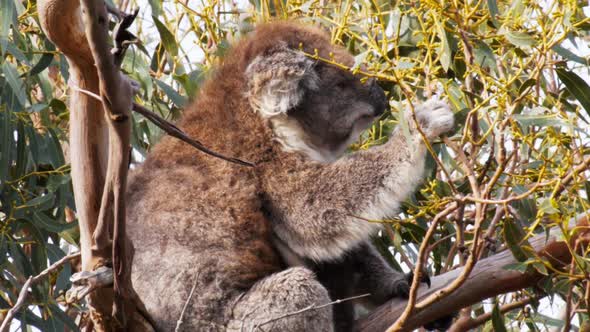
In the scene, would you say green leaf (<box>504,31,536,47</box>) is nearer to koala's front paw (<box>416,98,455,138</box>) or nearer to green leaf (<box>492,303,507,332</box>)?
koala's front paw (<box>416,98,455,138</box>)

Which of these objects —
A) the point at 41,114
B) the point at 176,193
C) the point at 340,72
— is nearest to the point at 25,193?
the point at 41,114

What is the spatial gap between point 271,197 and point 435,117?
2.40 feet

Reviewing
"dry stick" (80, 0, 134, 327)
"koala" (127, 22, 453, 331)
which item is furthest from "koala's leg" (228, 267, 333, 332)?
"dry stick" (80, 0, 134, 327)

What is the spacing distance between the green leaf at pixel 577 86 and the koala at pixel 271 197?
0.49 m

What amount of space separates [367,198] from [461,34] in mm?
941

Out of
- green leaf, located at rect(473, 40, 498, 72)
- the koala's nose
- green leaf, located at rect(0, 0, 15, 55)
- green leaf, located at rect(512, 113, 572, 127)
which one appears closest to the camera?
green leaf, located at rect(512, 113, 572, 127)

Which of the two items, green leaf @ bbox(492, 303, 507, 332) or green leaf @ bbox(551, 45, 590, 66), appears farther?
green leaf @ bbox(492, 303, 507, 332)

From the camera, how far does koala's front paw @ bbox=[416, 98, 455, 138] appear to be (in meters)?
3.06

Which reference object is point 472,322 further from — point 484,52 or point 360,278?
point 484,52

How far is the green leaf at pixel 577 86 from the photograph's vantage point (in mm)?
2656

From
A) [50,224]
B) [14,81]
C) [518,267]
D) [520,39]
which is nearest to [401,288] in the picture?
[518,267]

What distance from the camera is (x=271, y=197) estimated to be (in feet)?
11.1

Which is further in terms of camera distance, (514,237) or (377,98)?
(377,98)

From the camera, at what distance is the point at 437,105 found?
Answer: 123 inches
